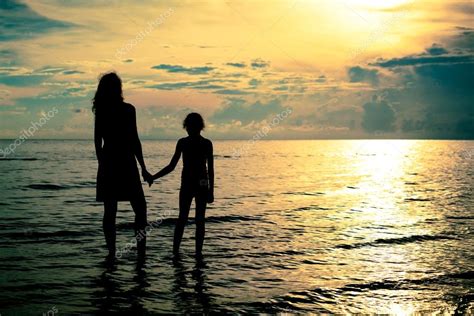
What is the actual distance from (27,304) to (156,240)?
469 cm

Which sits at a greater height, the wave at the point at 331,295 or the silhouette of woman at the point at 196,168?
the silhouette of woman at the point at 196,168

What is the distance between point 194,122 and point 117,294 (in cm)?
316

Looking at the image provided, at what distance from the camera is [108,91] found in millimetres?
7297

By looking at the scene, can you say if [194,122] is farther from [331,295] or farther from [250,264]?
[331,295]

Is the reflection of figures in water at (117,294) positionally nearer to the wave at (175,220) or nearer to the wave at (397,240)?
the wave at (397,240)

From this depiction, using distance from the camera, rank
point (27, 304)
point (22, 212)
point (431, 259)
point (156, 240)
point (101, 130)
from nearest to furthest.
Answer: point (27, 304)
point (101, 130)
point (431, 259)
point (156, 240)
point (22, 212)

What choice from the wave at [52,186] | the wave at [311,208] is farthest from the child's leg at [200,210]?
the wave at [52,186]

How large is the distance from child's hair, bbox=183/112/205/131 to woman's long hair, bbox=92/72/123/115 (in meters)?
1.20

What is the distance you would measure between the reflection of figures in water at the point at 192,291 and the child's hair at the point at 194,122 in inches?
95.6

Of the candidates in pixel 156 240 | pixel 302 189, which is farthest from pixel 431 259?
pixel 302 189

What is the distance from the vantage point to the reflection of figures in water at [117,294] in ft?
18.8

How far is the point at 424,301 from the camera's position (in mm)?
6227

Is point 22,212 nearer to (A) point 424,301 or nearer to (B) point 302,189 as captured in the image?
(A) point 424,301

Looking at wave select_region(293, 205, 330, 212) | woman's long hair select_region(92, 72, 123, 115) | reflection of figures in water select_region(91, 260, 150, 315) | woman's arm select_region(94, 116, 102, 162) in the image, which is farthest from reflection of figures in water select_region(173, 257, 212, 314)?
wave select_region(293, 205, 330, 212)
